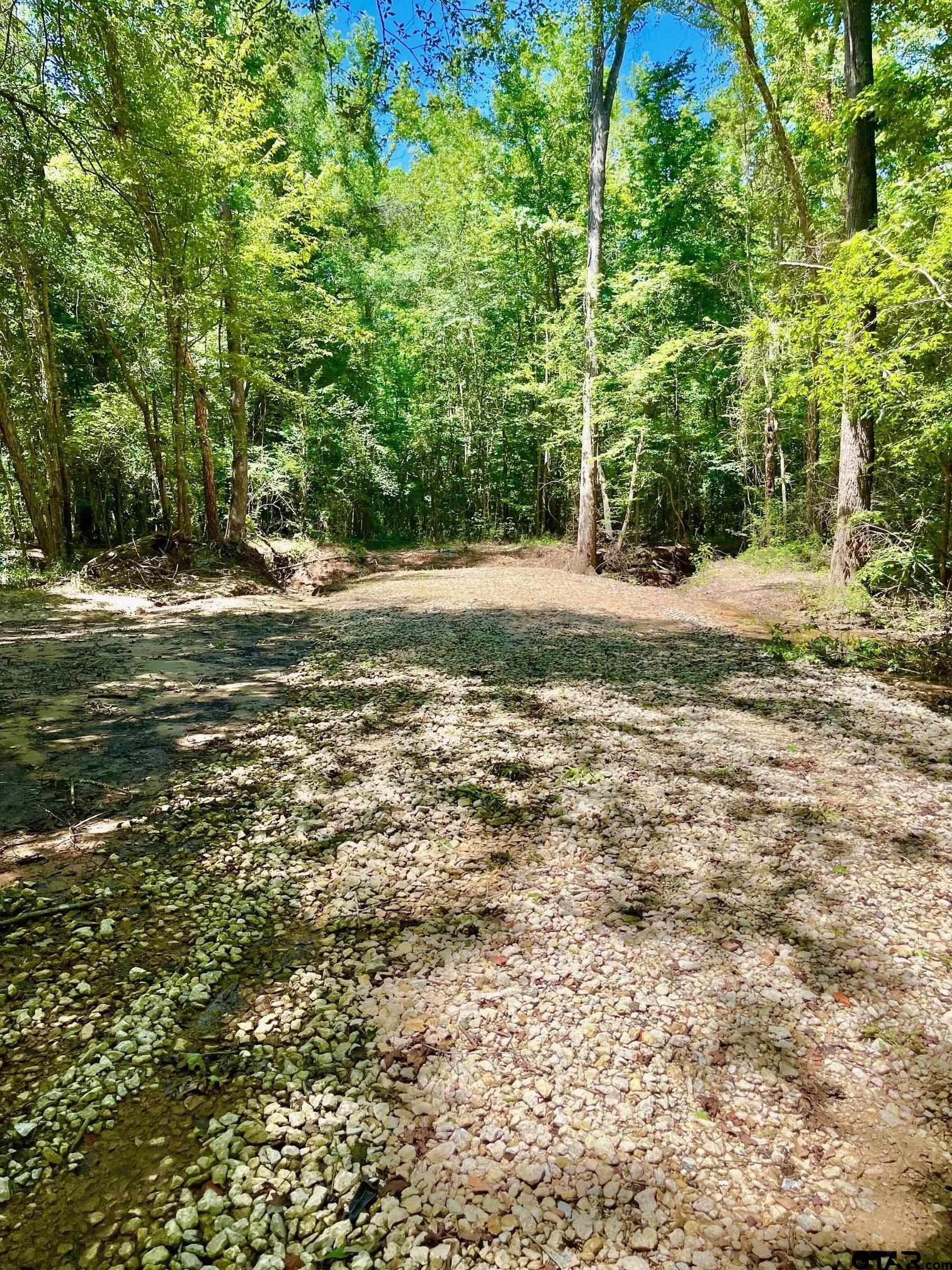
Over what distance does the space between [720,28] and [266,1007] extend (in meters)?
15.9

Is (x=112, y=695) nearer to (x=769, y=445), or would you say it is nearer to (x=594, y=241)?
(x=594, y=241)

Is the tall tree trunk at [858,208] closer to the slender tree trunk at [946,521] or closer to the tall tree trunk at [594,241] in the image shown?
the slender tree trunk at [946,521]

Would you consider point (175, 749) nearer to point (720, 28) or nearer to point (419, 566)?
point (419, 566)

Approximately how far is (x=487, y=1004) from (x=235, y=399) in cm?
1337

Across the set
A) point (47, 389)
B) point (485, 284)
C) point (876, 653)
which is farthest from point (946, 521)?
point (485, 284)

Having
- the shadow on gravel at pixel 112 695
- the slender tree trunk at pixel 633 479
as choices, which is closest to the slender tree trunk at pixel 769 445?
the slender tree trunk at pixel 633 479

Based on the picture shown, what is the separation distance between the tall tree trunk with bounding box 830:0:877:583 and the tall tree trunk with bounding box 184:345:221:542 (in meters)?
9.75

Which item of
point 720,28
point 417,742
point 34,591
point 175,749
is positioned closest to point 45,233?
point 34,591

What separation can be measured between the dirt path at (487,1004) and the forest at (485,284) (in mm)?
3959

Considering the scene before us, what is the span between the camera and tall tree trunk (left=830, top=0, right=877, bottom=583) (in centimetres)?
724

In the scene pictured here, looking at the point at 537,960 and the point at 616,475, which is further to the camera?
the point at 616,475

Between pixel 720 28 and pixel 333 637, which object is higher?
pixel 720 28

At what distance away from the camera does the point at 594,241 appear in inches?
505

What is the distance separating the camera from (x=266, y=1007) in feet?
6.06
